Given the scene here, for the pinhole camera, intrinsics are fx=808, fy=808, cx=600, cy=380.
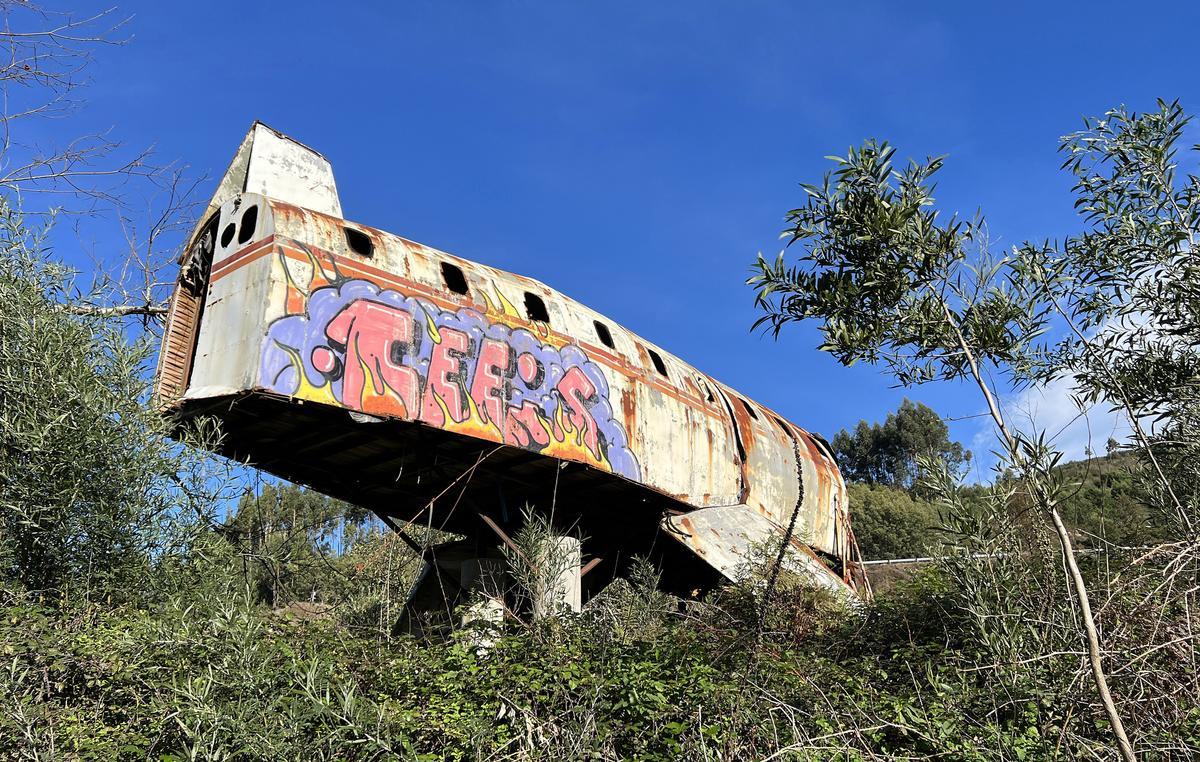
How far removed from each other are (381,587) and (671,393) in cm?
692

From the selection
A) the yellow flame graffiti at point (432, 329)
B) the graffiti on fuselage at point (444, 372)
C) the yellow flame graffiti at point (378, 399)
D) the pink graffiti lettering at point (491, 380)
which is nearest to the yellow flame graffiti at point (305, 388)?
the graffiti on fuselage at point (444, 372)

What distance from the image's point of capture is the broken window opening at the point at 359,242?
12.3 metres

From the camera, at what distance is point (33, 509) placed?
913 centimetres

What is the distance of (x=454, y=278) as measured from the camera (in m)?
13.6

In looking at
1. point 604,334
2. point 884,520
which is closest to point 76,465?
point 604,334

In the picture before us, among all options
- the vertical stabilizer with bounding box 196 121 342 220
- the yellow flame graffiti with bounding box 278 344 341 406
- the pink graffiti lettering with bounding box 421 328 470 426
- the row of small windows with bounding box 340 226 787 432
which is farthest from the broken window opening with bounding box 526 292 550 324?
the yellow flame graffiti with bounding box 278 344 341 406

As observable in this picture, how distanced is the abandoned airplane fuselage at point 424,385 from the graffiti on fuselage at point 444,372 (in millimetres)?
27

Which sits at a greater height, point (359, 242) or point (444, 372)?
point (359, 242)

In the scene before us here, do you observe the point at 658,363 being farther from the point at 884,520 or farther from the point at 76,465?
the point at 884,520

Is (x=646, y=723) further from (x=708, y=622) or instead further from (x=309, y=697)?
(x=708, y=622)

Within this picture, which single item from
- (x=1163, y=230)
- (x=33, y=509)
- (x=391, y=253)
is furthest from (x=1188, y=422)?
(x=33, y=509)

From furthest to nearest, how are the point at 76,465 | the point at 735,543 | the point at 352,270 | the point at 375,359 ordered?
the point at 735,543 < the point at 352,270 < the point at 375,359 < the point at 76,465

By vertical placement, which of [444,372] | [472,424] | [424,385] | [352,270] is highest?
[352,270]

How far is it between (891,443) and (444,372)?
84.7m
